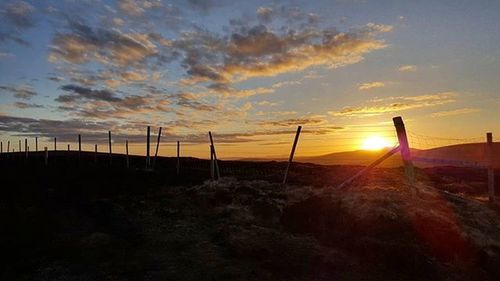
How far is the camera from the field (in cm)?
1094

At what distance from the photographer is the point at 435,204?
619 inches

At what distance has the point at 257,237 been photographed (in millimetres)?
13641

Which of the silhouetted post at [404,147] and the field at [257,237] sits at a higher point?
the silhouetted post at [404,147]

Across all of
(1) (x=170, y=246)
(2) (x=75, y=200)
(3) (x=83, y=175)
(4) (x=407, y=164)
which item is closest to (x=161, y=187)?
(2) (x=75, y=200)

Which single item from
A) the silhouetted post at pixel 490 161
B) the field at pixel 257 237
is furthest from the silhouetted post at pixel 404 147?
the silhouetted post at pixel 490 161

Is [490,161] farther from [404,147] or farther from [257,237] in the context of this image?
[257,237]

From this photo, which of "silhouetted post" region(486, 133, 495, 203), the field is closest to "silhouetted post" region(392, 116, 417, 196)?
the field

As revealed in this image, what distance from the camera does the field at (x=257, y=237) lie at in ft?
35.9

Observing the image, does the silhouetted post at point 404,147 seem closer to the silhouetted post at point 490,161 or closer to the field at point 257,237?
the field at point 257,237

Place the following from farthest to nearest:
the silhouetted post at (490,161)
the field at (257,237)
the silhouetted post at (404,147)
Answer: the silhouetted post at (490,161), the silhouetted post at (404,147), the field at (257,237)

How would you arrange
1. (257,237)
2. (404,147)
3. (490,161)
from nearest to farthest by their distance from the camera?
(257,237) → (404,147) → (490,161)

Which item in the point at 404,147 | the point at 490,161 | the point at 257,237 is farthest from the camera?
the point at 490,161

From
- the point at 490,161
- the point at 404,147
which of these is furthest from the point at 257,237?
the point at 490,161

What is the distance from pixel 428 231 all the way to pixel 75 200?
1713 cm
